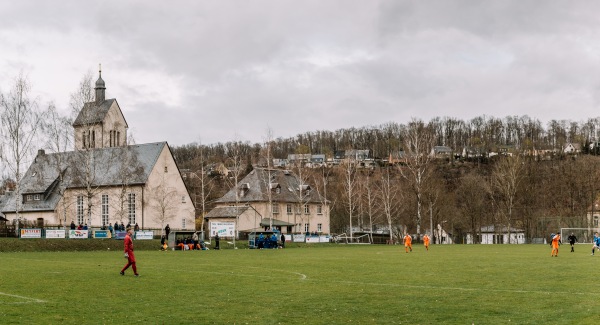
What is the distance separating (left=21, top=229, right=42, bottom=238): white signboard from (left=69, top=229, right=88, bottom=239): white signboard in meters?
2.77

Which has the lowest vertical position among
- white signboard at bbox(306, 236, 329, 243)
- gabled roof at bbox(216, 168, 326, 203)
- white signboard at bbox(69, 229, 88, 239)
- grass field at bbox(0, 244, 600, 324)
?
white signboard at bbox(306, 236, 329, 243)

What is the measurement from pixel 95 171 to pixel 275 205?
29.6m

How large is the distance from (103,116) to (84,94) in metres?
26.3

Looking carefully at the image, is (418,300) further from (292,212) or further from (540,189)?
(540,189)

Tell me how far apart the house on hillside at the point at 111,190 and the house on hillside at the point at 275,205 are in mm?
10059

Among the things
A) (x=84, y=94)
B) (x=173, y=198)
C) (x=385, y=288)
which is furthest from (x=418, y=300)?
(x=173, y=198)

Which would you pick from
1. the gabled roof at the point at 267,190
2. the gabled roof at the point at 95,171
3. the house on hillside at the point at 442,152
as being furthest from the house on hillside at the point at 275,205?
the house on hillside at the point at 442,152

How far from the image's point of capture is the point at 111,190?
96.4 meters

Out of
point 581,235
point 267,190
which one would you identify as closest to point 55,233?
point 267,190

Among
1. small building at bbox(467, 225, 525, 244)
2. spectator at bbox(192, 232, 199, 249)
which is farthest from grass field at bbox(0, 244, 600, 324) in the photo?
small building at bbox(467, 225, 525, 244)

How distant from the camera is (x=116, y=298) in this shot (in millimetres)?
20047

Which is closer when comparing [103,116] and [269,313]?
[269,313]

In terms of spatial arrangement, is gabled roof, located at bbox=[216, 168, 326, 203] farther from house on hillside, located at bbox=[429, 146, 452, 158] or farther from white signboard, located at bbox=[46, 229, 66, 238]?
house on hillside, located at bbox=[429, 146, 452, 158]

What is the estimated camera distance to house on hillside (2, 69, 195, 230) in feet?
308
